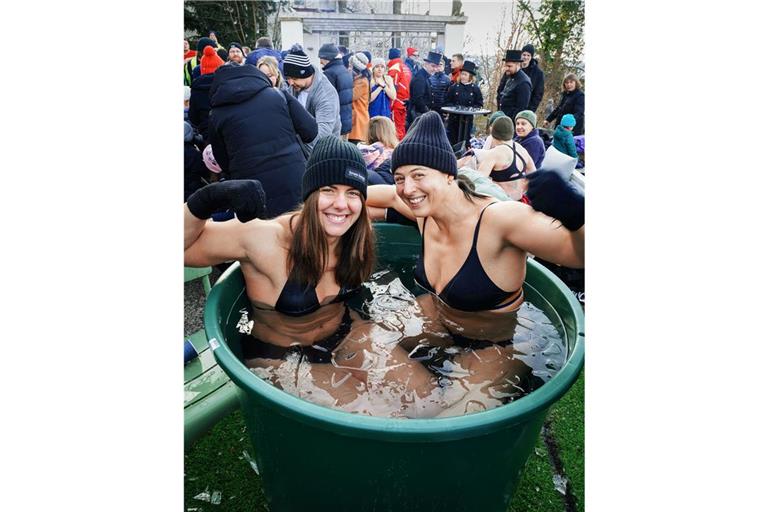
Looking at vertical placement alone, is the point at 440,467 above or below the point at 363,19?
below

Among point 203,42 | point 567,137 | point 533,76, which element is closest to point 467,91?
point 533,76

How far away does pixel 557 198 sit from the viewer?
4.49ft

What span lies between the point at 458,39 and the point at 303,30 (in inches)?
56.9

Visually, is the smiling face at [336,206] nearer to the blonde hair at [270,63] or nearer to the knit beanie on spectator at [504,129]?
the knit beanie on spectator at [504,129]

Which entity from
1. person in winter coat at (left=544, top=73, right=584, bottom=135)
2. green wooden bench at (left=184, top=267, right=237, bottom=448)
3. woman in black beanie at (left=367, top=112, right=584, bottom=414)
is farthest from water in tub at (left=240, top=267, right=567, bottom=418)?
person in winter coat at (left=544, top=73, right=584, bottom=135)

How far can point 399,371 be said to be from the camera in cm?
182

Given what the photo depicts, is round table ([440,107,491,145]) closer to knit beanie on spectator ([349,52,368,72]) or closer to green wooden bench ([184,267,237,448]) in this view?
knit beanie on spectator ([349,52,368,72])

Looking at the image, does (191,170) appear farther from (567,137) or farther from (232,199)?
(567,137)

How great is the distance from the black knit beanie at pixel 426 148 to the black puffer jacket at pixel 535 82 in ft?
8.08

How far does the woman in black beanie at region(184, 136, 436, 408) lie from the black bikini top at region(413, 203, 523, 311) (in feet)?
1.02

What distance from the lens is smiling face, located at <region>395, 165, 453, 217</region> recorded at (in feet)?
6.29
